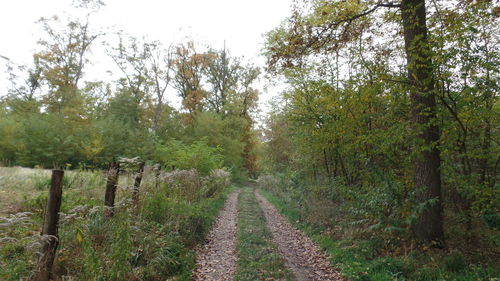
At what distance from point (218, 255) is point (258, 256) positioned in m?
1.05

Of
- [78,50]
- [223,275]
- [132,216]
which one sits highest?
[78,50]

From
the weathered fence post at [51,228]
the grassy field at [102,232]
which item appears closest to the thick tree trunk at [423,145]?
the grassy field at [102,232]

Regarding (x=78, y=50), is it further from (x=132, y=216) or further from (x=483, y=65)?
(x=483, y=65)

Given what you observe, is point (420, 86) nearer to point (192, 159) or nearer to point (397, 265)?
point (397, 265)

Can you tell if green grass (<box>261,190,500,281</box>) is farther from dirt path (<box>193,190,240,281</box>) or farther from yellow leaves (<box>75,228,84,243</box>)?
yellow leaves (<box>75,228,84,243</box>)

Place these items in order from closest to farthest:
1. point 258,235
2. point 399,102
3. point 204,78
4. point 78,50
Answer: point 399,102
point 258,235
point 78,50
point 204,78

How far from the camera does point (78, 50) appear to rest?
24328 mm

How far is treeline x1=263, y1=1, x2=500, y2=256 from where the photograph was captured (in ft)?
15.9

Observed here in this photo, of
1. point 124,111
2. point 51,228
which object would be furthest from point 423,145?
point 124,111

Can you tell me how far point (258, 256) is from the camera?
6.23 meters

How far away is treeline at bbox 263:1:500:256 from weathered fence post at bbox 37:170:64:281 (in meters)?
5.93

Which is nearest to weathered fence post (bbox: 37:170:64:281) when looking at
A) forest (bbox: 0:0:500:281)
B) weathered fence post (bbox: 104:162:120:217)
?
forest (bbox: 0:0:500:281)

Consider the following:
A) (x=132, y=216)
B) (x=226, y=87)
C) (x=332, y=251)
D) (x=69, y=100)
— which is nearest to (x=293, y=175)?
(x=332, y=251)

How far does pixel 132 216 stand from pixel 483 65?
23.2 ft
